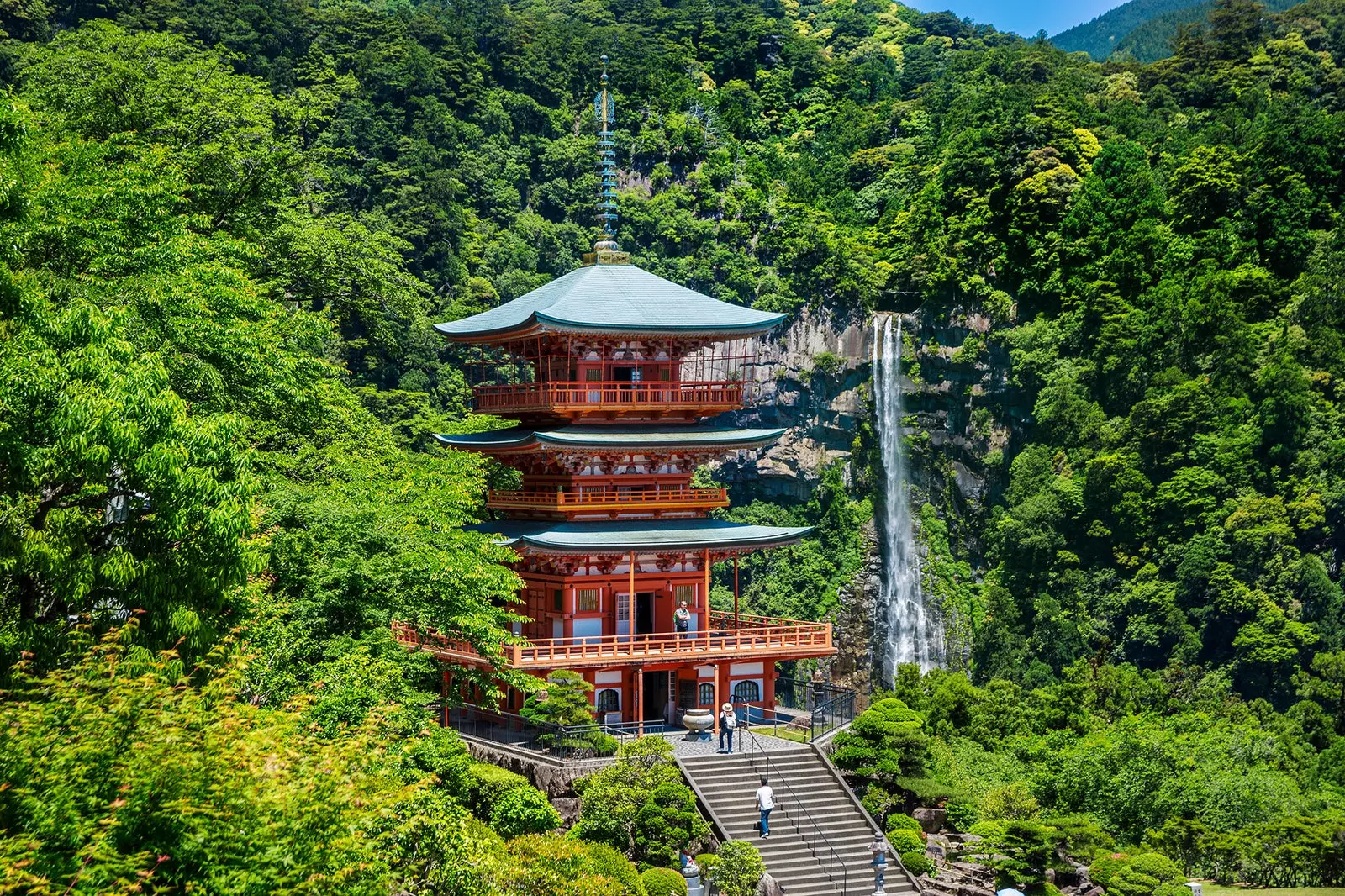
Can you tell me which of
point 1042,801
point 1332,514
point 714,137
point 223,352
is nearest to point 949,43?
point 714,137

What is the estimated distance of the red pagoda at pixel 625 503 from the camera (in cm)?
3134

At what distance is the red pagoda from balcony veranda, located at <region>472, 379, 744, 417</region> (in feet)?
0.13

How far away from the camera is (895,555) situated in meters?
65.9

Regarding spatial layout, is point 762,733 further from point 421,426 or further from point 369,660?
point 421,426

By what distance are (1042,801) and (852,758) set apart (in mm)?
5202

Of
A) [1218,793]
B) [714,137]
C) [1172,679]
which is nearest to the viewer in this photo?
[1218,793]

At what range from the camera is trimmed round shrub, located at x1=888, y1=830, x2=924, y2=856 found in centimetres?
2748

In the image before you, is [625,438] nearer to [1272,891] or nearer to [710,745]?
[710,745]

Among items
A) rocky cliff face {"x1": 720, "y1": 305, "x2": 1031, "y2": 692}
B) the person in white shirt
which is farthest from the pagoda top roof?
rocky cliff face {"x1": 720, "y1": 305, "x2": 1031, "y2": 692}

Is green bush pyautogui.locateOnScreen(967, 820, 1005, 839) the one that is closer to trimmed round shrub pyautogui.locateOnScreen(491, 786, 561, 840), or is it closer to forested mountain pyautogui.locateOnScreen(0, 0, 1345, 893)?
forested mountain pyautogui.locateOnScreen(0, 0, 1345, 893)

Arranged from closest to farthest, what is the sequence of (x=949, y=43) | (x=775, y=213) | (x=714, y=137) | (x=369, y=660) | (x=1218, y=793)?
(x=369, y=660) < (x=1218, y=793) < (x=775, y=213) < (x=714, y=137) < (x=949, y=43)

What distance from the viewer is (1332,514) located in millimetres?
50781

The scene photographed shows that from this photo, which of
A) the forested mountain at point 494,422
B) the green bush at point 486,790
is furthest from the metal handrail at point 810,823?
the green bush at point 486,790

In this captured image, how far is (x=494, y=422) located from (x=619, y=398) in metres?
8.38
